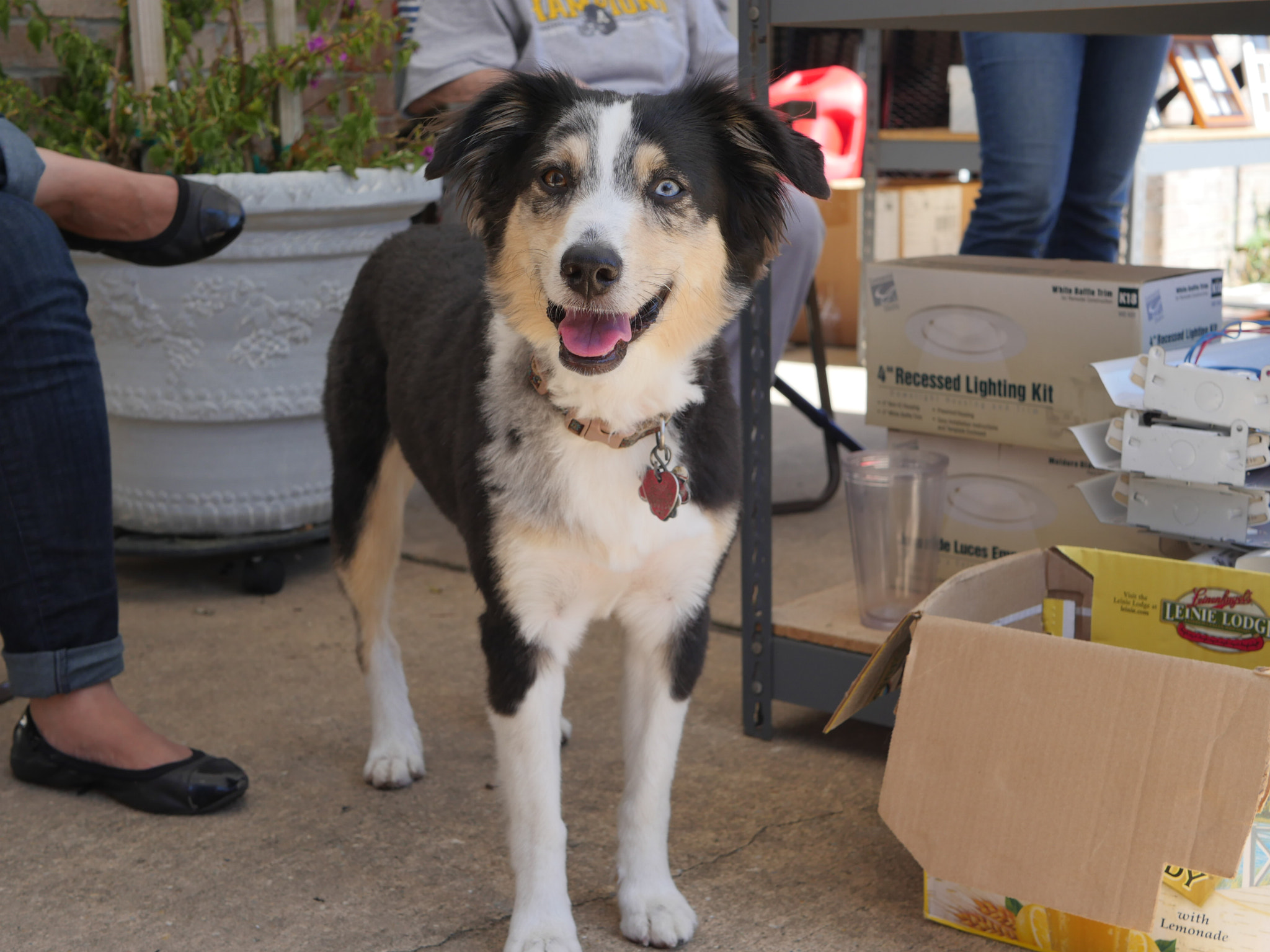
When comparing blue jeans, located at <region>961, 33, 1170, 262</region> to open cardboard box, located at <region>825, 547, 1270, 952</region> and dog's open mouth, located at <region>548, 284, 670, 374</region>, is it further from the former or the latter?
dog's open mouth, located at <region>548, 284, 670, 374</region>

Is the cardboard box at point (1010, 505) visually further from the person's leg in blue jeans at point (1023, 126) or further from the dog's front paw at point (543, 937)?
the dog's front paw at point (543, 937)

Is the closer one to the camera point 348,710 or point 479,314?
point 479,314

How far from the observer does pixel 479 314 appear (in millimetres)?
1771

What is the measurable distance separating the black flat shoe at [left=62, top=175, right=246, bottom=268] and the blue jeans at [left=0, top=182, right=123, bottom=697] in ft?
0.53

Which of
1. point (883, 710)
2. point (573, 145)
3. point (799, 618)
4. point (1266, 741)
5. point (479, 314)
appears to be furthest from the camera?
point (799, 618)

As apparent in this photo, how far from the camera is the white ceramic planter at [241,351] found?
2682 millimetres

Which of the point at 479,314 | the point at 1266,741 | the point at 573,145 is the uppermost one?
the point at 573,145

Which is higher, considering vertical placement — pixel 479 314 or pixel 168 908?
pixel 479 314

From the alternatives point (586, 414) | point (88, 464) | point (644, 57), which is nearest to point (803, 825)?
point (586, 414)

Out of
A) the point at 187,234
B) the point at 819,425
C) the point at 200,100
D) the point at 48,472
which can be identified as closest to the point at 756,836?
the point at 48,472

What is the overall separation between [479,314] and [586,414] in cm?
30

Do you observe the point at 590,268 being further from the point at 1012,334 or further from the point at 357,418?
the point at 1012,334

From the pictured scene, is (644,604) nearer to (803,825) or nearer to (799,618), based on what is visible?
(803,825)

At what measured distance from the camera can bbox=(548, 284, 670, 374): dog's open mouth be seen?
4.78 ft
